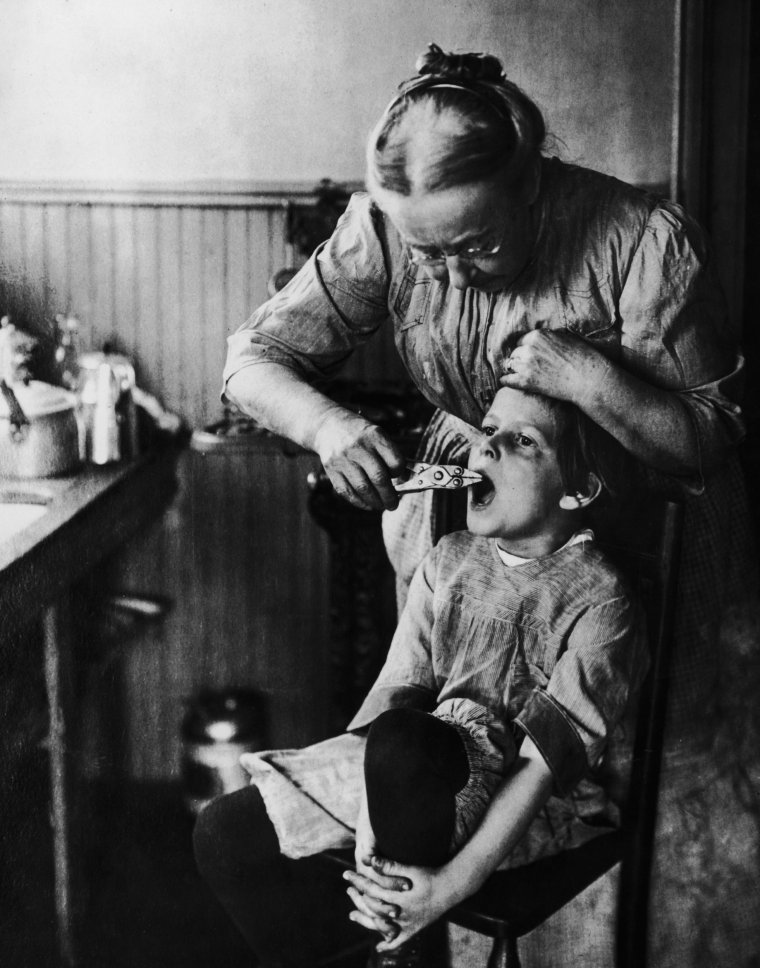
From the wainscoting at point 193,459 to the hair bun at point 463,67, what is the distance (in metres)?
0.28

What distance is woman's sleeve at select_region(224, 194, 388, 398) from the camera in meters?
1.41

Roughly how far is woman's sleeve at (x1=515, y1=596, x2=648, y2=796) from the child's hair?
16 cm

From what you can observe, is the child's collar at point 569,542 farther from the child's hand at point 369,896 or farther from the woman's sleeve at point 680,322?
the child's hand at point 369,896

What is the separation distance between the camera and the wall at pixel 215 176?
1.40 metres

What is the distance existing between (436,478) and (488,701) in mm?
290

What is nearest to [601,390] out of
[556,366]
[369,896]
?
[556,366]

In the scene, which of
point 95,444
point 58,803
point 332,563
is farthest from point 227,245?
point 58,803

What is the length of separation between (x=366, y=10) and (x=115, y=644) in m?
0.93

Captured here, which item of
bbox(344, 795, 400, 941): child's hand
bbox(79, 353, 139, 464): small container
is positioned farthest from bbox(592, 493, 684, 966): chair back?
bbox(79, 353, 139, 464): small container

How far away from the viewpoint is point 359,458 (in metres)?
1.32

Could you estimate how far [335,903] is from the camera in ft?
4.64

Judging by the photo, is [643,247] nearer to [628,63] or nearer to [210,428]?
[628,63]

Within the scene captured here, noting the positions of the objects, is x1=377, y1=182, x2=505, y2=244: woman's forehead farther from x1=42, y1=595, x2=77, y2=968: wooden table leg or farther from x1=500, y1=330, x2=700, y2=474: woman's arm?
x1=42, y1=595, x2=77, y2=968: wooden table leg

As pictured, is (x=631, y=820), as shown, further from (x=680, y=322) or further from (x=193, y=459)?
(x=193, y=459)
